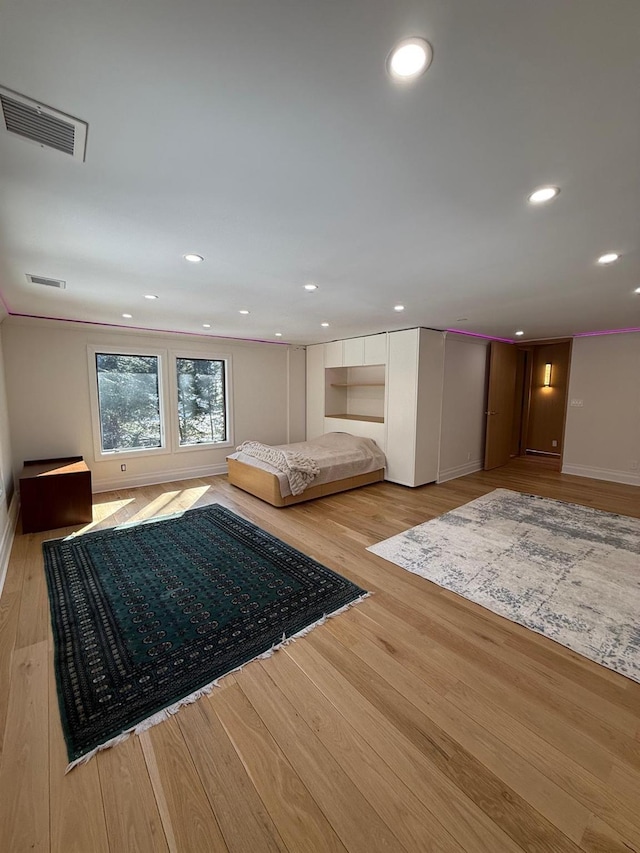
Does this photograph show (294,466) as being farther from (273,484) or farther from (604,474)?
(604,474)

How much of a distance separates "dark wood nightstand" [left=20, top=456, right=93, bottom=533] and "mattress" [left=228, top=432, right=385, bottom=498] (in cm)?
190

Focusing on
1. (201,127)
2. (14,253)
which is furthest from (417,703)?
(14,253)

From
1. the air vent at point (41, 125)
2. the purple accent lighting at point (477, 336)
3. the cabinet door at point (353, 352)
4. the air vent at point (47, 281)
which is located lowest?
the cabinet door at point (353, 352)

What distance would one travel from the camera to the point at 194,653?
1.94 metres

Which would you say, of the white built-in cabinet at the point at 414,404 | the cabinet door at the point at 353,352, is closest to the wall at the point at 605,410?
the white built-in cabinet at the point at 414,404

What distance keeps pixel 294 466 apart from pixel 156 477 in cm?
248

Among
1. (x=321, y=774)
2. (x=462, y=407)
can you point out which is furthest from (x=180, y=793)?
(x=462, y=407)

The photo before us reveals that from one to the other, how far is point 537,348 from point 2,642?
899cm

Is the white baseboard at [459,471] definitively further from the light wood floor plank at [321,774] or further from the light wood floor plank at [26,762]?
the light wood floor plank at [26,762]

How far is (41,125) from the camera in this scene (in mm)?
1138

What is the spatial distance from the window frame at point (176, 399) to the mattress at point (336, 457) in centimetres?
91

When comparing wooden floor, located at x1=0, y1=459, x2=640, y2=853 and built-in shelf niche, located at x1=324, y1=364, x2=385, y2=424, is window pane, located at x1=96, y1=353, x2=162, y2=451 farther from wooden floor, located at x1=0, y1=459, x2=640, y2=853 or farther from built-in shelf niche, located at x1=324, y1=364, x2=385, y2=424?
wooden floor, located at x1=0, y1=459, x2=640, y2=853

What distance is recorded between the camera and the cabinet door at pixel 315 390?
6520mm

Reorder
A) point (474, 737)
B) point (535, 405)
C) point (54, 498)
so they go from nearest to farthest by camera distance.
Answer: point (474, 737) → point (54, 498) → point (535, 405)
